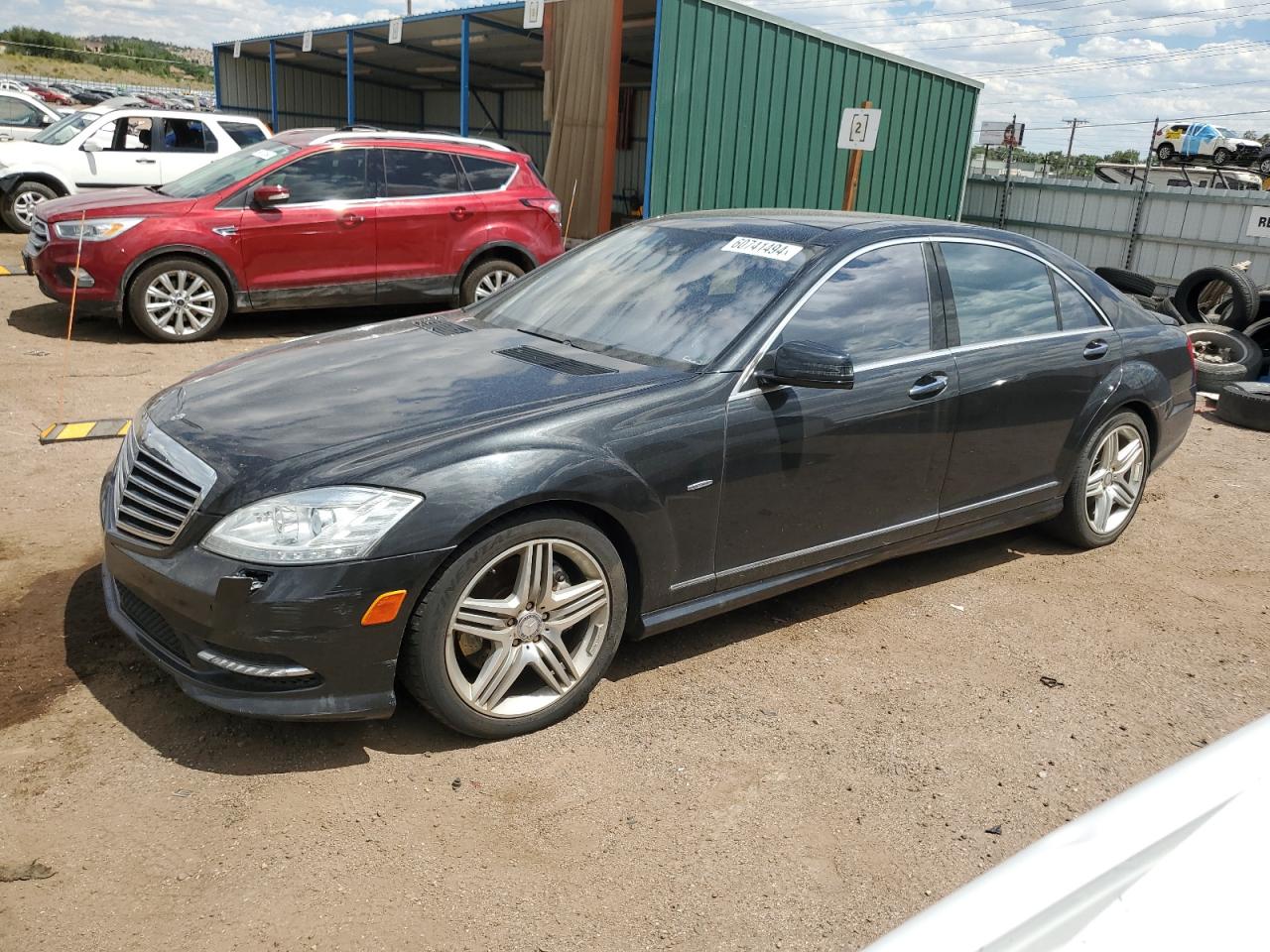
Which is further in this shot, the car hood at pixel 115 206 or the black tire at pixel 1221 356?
the black tire at pixel 1221 356

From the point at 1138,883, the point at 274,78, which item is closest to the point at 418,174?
the point at 1138,883

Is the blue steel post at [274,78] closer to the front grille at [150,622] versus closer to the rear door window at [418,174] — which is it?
the rear door window at [418,174]

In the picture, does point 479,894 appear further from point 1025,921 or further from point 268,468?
point 1025,921

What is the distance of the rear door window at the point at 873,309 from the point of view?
3932 millimetres

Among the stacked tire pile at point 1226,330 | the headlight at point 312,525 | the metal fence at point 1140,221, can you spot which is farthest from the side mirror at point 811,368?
the metal fence at point 1140,221

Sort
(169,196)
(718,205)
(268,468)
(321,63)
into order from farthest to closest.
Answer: (321,63)
(718,205)
(169,196)
(268,468)

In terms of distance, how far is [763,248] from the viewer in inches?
164

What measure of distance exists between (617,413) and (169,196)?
725 centimetres

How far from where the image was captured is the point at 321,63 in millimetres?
26125

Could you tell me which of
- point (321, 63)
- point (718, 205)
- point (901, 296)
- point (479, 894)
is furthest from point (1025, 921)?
point (321, 63)

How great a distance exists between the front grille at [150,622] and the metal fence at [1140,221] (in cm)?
1484

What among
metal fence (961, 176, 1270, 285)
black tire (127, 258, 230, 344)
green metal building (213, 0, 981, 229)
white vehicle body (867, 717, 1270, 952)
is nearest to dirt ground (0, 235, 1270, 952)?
white vehicle body (867, 717, 1270, 952)

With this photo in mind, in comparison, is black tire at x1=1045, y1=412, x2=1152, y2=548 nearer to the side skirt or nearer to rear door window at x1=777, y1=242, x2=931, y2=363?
the side skirt

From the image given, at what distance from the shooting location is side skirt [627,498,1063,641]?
3666mm
